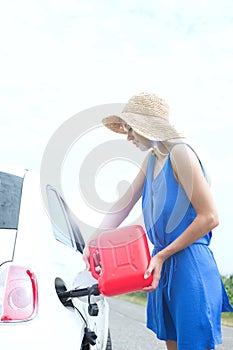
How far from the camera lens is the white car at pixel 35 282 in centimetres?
322

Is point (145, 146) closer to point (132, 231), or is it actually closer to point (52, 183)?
point (132, 231)

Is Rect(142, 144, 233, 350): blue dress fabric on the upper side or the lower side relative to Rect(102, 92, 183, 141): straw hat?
lower

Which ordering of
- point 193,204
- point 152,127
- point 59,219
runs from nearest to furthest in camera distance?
point 193,204 < point 152,127 < point 59,219

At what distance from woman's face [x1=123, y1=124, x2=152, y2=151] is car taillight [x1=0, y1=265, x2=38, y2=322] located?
2.65ft

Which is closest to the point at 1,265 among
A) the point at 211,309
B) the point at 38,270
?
the point at 38,270

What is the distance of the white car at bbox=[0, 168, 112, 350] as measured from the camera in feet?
10.6

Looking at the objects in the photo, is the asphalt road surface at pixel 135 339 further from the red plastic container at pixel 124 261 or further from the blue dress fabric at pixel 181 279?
the red plastic container at pixel 124 261

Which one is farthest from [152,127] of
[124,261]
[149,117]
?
[124,261]

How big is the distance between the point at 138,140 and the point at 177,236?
49cm

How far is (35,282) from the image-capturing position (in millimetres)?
3312

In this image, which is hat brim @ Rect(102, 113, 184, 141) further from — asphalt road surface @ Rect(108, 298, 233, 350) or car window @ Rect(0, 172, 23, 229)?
asphalt road surface @ Rect(108, 298, 233, 350)

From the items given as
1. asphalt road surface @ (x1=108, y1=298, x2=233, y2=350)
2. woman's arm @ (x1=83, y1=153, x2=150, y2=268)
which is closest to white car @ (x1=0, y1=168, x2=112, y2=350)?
woman's arm @ (x1=83, y1=153, x2=150, y2=268)

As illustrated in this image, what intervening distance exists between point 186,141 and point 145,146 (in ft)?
0.81

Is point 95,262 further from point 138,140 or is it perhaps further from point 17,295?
point 138,140
